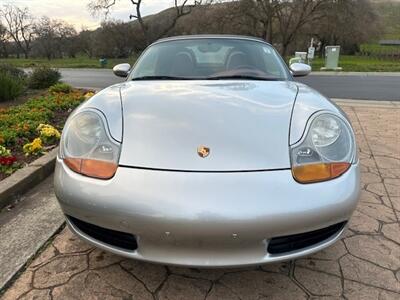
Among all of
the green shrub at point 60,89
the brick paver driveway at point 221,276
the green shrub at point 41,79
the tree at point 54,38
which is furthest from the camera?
the tree at point 54,38

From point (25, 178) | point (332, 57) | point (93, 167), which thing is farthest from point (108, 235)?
point (332, 57)

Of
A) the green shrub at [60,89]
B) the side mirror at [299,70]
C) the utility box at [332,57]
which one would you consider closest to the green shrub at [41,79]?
the green shrub at [60,89]

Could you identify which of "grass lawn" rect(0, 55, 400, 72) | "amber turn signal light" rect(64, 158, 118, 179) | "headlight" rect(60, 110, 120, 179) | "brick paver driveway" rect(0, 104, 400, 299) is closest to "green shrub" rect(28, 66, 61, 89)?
"grass lawn" rect(0, 55, 400, 72)

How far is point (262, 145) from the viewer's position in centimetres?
165

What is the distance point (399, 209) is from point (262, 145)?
1676mm

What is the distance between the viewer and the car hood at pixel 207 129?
1582 mm

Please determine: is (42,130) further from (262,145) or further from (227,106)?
(262,145)

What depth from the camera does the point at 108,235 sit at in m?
1.66

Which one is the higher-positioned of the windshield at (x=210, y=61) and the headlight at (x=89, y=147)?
the windshield at (x=210, y=61)

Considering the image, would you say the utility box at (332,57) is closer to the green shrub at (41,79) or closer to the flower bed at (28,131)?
the green shrub at (41,79)

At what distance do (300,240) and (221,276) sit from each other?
0.54m

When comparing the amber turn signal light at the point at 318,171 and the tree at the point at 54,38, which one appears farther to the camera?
the tree at the point at 54,38

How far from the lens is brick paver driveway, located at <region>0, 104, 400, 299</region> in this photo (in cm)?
179

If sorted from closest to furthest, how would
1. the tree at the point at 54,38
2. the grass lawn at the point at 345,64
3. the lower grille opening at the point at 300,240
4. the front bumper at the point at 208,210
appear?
the front bumper at the point at 208,210 < the lower grille opening at the point at 300,240 < the grass lawn at the point at 345,64 < the tree at the point at 54,38
